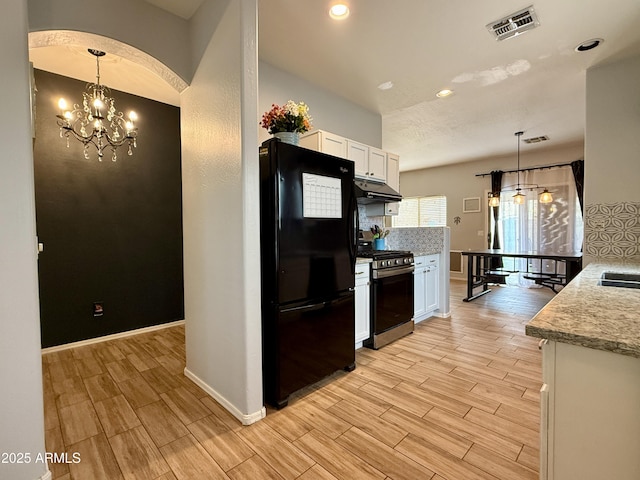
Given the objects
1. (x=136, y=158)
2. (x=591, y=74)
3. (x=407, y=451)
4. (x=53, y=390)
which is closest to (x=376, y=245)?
(x=407, y=451)

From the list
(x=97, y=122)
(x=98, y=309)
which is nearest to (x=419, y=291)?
(x=98, y=309)

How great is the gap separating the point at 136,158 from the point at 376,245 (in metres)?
3.06

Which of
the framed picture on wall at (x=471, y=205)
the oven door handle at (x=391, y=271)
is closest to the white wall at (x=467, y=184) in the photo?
the framed picture on wall at (x=471, y=205)

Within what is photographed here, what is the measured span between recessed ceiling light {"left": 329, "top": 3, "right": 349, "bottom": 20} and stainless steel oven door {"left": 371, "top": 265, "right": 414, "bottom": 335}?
2.12 metres

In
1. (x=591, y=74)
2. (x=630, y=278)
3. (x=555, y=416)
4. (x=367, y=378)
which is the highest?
(x=591, y=74)

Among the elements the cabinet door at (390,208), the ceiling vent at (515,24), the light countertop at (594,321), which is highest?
the ceiling vent at (515,24)

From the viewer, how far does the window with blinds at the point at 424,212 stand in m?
7.61

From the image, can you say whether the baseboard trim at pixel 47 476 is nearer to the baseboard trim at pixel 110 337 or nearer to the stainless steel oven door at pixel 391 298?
the baseboard trim at pixel 110 337

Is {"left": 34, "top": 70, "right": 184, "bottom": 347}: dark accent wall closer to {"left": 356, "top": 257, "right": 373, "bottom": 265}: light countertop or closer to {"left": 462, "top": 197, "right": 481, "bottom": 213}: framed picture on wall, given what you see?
{"left": 356, "top": 257, "right": 373, "bottom": 265}: light countertop

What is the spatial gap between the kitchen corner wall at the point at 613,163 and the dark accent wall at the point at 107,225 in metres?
4.52

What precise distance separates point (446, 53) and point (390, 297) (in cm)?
234

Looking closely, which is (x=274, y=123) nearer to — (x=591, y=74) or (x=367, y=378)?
(x=367, y=378)

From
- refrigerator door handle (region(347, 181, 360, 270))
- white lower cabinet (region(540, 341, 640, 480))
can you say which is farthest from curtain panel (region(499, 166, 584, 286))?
white lower cabinet (region(540, 341, 640, 480))

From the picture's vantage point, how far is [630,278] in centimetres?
192
